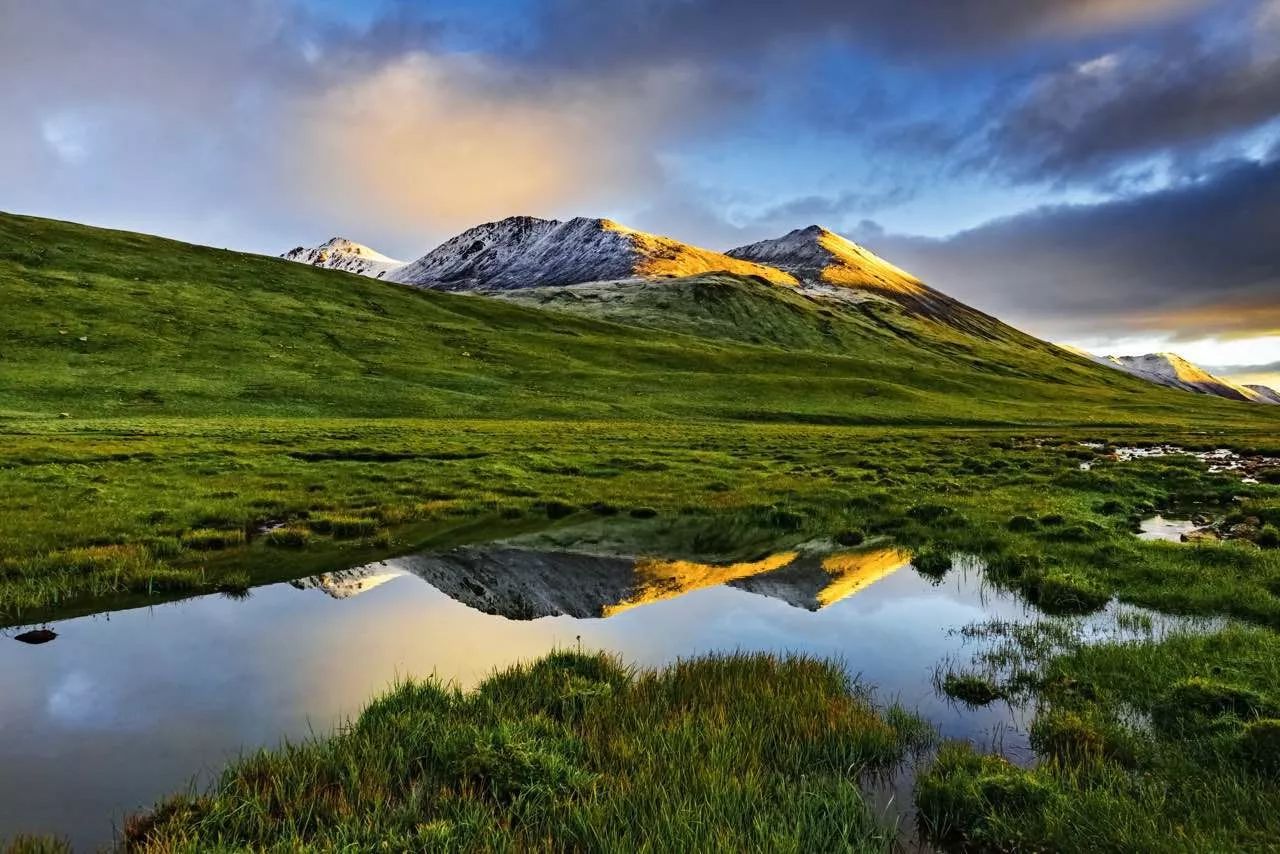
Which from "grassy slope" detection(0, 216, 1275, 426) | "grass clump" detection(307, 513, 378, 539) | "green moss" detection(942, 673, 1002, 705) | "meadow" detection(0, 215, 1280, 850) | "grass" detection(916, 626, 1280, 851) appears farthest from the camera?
"grassy slope" detection(0, 216, 1275, 426)

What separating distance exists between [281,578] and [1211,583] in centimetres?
2021

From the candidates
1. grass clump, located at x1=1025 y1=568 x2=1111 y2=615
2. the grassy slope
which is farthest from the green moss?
the grassy slope

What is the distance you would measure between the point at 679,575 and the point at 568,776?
1032cm

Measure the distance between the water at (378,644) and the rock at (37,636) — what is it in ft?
0.44

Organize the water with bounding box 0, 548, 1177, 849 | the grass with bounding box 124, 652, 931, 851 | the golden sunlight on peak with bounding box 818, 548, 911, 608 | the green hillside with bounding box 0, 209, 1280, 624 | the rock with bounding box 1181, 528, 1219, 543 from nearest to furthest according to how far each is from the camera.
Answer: the grass with bounding box 124, 652, 931, 851, the water with bounding box 0, 548, 1177, 849, the golden sunlight on peak with bounding box 818, 548, 911, 608, the rock with bounding box 1181, 528, 1219, 543, the green hillside with bounding box 0, 209, 1280, 624

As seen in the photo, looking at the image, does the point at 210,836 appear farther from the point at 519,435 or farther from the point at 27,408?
the point at 27,408

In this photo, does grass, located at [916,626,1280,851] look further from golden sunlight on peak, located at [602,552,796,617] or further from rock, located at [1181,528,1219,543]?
rock, located at [1181,528,1219,543]

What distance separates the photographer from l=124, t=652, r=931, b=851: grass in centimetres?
555

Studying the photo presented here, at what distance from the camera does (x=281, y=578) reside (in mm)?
15211

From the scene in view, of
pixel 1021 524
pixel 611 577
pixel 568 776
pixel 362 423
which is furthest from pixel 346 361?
pixel 568 776

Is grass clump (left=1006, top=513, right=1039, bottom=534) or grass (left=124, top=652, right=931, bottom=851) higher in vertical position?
grass clump (left=1006, top=513, right=1039, bottom=534)

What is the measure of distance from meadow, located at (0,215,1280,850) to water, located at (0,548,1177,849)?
0.94 m

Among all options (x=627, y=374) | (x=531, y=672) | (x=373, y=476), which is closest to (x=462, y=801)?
(x=531, y=672)

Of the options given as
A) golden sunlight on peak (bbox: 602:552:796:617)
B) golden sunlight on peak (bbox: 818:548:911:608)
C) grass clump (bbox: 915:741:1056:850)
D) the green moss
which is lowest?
golden sunlight on peak (bbox: 602:552:796:617)
